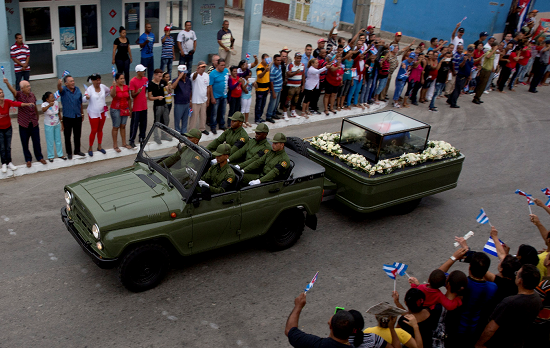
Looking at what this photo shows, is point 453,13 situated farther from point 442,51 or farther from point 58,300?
point 58,300

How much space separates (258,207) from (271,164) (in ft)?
2.66

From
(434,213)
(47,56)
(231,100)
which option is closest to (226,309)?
(434,213)

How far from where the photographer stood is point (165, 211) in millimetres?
6176

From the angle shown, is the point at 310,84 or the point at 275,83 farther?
the point at 310,84

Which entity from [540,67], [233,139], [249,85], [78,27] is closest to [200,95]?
[249,85]

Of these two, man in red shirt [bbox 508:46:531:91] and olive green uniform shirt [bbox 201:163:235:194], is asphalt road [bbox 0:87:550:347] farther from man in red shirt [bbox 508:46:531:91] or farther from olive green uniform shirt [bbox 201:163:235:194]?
man in red shirt [bbox 508:46:531:91]

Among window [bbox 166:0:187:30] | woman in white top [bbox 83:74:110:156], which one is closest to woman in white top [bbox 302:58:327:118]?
woman in white top [bbox 83:74:110:156]

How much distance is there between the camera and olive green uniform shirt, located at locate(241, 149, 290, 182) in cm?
707

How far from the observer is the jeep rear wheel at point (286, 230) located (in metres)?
7.35

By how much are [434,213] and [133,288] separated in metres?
5.56

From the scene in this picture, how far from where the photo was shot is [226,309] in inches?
244

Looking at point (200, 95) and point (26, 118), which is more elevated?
point (200, 95)

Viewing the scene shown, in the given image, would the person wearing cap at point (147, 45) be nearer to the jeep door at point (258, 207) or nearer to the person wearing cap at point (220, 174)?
the person wearing cap at point (220, 174)

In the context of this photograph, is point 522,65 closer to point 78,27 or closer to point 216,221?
point 78,27
